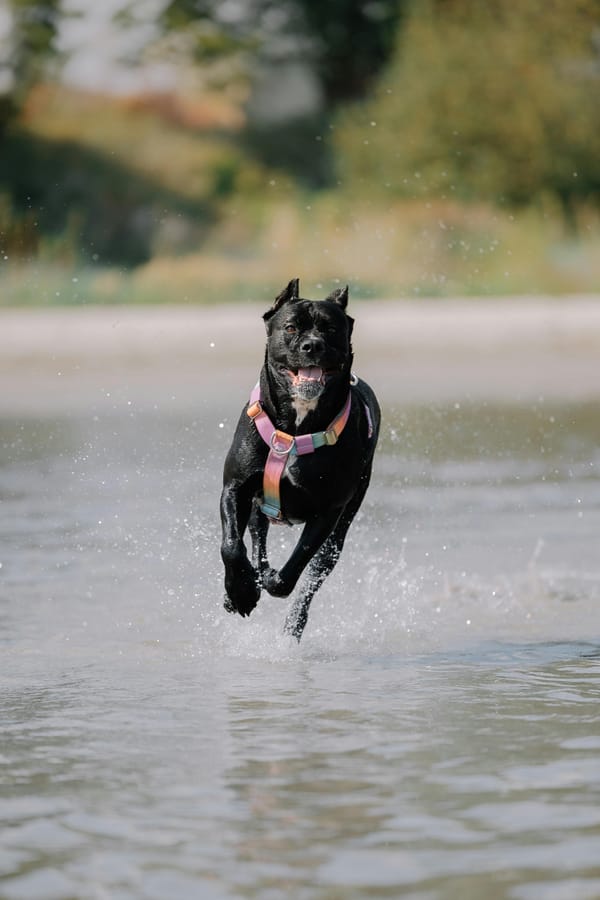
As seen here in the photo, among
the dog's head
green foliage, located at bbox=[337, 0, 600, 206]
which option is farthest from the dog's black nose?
green foliage, located at bbox=[337, 0, 600, 206]

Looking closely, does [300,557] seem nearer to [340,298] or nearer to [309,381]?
[309,381]

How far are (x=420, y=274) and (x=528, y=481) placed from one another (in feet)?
50.4

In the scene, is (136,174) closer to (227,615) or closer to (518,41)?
(518,41)

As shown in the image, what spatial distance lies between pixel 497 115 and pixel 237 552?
26.9m

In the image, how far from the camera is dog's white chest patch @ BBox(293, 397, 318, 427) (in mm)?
6562

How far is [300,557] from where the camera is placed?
679 cm

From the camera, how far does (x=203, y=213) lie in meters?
33.1

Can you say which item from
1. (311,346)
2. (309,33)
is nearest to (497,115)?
(309,33)

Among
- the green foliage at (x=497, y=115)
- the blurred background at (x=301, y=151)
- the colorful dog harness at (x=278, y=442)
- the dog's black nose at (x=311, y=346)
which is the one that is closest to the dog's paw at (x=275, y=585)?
the colorful dog harness at (x=278, y=442)

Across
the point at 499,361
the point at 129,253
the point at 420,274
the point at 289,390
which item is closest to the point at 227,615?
the point at 289,390

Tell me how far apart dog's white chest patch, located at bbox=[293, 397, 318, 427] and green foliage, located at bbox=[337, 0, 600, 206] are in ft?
84.0

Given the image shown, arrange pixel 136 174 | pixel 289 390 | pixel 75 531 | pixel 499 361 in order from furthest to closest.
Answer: pixel 136 174 → pixel 499 361 → pixel 75 531 → pixel 289 390

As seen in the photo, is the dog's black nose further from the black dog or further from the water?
the water

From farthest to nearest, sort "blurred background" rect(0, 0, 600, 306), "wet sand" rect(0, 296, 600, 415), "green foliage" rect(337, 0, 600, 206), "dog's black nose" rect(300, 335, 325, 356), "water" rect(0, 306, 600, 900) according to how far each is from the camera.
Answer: "green foliage" rect(337, 0, 600, 206) → "blurred background" rect(0, 0, 600, 306) → "wet sand" rect(0, 296, 600, 415) → "dog's black nose" rect(300, 335, 325, 356) → "water" rect(0, 306, 600, 900)
